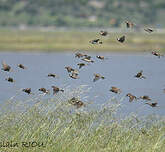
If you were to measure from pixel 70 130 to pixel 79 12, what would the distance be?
135 meters

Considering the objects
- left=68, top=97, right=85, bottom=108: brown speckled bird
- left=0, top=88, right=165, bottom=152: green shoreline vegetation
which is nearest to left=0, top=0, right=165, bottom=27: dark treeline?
left=0, top=88, right=165, bottom=152: green shoreline vegetation

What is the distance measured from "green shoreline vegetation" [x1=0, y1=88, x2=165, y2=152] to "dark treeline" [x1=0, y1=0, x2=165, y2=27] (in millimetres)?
117732

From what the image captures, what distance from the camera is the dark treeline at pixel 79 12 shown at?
137 metres

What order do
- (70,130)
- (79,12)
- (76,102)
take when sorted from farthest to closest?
A: (79,12) < (70,130) < (76,102)

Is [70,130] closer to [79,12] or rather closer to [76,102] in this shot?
[76,102]

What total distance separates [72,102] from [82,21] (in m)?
125

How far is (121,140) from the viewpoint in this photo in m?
11.3

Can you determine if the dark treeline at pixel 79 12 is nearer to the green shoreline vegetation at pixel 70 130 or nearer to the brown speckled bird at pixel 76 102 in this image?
the green shoreline vegetation at pixel 70 130

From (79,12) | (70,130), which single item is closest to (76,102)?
(70,130)

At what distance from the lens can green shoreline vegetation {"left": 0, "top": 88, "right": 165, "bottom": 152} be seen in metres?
10.9

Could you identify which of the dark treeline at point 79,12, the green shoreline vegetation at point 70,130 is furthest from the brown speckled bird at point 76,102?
the dark treeline at point 79,12

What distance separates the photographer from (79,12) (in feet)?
478

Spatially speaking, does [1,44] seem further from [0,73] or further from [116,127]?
[116,127]

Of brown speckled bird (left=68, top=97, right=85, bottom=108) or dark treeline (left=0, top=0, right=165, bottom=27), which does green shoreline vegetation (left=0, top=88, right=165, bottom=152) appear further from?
dark treeline (left=0, top=0, right=165, bottom=27)
